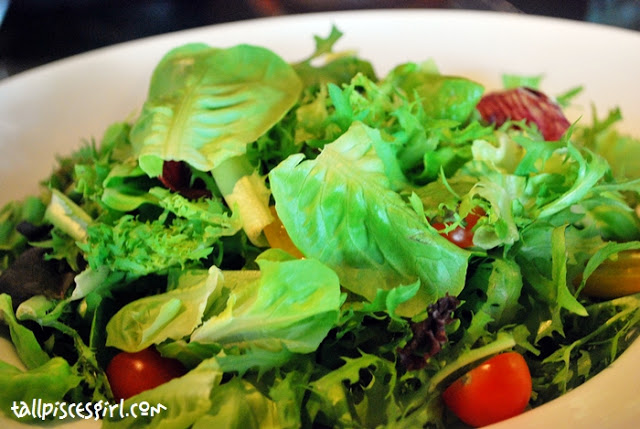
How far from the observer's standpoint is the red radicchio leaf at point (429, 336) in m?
0.70

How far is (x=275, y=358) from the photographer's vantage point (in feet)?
2.40

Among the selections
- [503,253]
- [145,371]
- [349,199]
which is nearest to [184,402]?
[145,371]

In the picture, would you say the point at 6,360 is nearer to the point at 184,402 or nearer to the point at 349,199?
the point at 184,402

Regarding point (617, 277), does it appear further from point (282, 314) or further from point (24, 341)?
point (24, 341)

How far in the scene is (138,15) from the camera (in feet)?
6.55

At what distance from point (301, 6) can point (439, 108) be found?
1078mm

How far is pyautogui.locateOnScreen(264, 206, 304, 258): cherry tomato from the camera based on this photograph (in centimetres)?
84

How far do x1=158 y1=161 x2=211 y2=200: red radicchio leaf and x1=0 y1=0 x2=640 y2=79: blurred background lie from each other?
1.05m

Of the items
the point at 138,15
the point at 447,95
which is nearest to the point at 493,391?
the point at 447,95

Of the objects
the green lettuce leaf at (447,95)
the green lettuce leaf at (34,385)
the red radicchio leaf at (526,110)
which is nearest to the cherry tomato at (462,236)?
the green lettuce leaf at (447,95)

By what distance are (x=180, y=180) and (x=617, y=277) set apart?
65 centimetres

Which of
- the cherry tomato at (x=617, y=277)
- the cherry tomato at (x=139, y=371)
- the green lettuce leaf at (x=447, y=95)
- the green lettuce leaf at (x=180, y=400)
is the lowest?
the cherry tomato at (x=139, y=371)

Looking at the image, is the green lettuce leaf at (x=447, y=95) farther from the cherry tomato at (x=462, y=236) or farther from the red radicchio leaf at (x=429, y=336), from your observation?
the red radicchio leaf at (x=429, y=336)

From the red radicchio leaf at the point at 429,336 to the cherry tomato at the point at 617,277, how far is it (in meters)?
0.27
